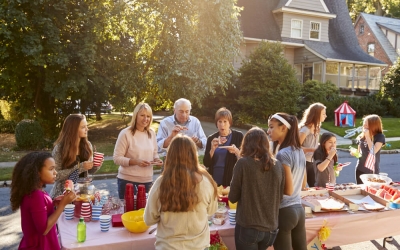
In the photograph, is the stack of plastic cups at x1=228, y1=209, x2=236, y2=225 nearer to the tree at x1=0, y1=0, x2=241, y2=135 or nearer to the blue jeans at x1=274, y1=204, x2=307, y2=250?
the blue jeans at x1=274, y1=204, x2=307, y2=250

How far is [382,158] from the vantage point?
42.0 feet

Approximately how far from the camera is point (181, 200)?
254 centimetres

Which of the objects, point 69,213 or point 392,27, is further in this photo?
point 392,27

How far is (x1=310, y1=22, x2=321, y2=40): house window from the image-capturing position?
26297 millimetres

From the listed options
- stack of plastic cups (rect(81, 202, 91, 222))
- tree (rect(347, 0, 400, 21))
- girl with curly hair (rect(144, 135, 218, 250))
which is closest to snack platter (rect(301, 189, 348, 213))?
girl with curly hair (rect(144, 135, 218, 250))

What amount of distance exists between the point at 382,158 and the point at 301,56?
1491 centimetres

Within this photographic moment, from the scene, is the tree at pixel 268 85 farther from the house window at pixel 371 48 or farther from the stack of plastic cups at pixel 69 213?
the house window at pixel 371 48

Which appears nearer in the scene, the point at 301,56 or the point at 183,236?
the point at 183,236

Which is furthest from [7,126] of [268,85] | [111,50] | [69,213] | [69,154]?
[69,213]

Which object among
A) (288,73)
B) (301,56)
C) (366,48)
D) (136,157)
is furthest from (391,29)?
(136,157)

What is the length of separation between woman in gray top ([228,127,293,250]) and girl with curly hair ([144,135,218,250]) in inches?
Result: 16.2

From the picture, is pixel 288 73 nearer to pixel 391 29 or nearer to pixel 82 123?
pixel 82 123

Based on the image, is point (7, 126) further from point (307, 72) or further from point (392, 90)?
point (392, 90)

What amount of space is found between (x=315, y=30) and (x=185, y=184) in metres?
26.6
